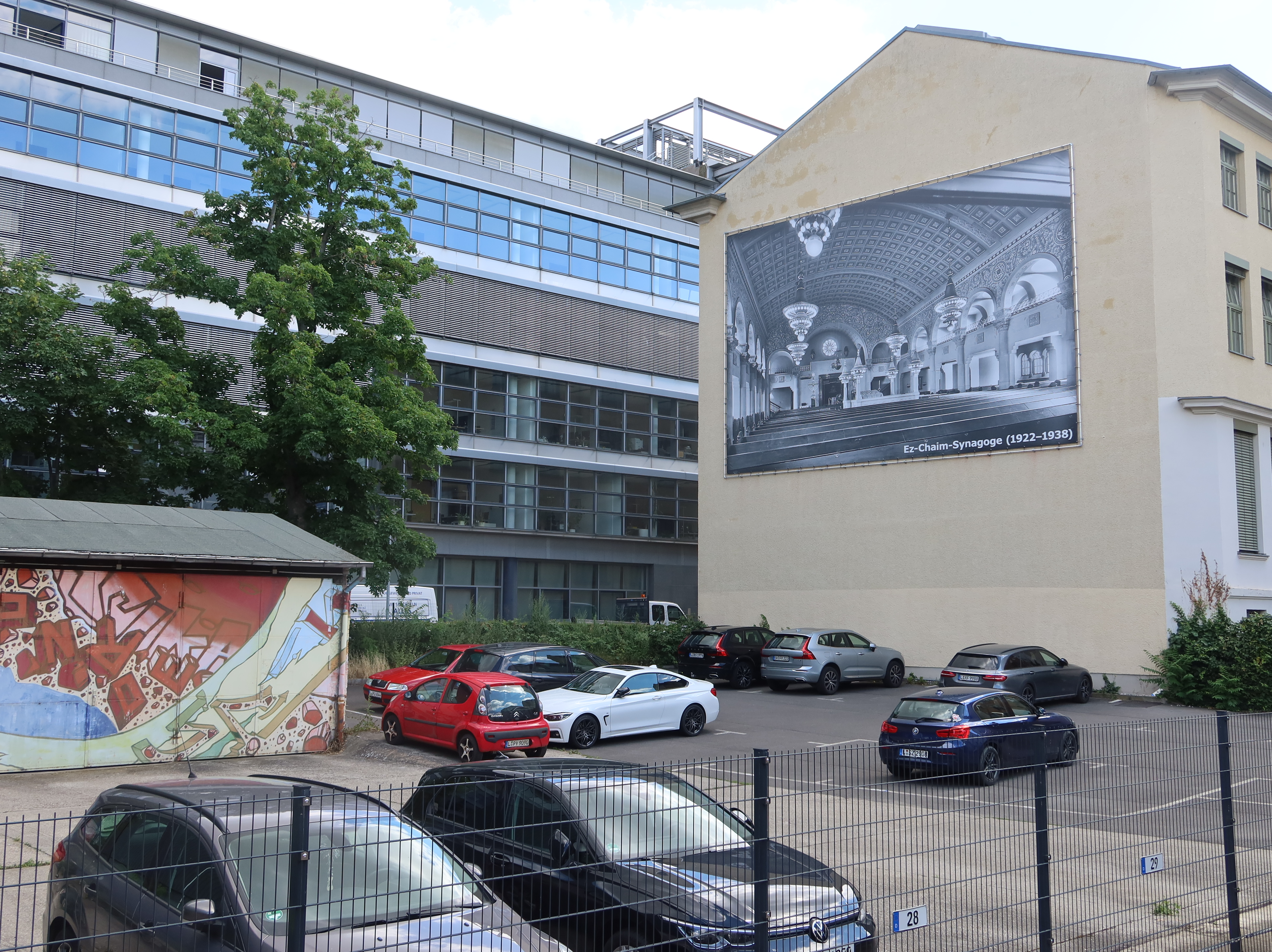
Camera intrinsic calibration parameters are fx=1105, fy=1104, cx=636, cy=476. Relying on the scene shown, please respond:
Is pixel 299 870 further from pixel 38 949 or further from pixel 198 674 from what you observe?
pixel 198 674

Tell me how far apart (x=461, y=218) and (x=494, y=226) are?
4.74 ft

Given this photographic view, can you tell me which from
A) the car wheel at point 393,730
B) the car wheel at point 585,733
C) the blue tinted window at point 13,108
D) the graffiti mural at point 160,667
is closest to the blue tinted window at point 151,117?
the blue tinted window at point 13,108

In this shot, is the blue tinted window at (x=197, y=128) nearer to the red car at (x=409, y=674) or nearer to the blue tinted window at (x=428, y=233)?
the blue tinted window at (x=428, y=233)

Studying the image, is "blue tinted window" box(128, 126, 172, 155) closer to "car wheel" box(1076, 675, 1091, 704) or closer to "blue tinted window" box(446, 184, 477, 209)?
"blue tinted window" box(446, 184, 477, 209)

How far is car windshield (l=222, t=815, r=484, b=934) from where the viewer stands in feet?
15.0

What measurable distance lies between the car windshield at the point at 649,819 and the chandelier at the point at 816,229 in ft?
95.9

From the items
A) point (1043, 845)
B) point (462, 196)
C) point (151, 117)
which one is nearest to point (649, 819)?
point (1043, 845)

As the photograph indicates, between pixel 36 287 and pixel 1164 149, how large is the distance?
87.2 feet

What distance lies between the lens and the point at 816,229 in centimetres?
3384

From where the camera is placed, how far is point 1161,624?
25.9 meters

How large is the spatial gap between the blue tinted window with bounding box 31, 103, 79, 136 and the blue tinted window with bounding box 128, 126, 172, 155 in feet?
5.21

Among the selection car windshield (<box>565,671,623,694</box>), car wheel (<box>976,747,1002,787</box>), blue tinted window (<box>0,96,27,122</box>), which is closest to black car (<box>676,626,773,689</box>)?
car windshield (<box>565,671,623,694</box>)

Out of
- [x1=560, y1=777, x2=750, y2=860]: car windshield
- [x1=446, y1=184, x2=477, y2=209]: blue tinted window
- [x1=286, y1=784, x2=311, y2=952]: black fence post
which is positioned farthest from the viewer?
[x1=446, y1=184, x2=477, y2=209]: blue tinted window

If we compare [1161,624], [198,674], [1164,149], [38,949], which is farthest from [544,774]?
[1164,149]
